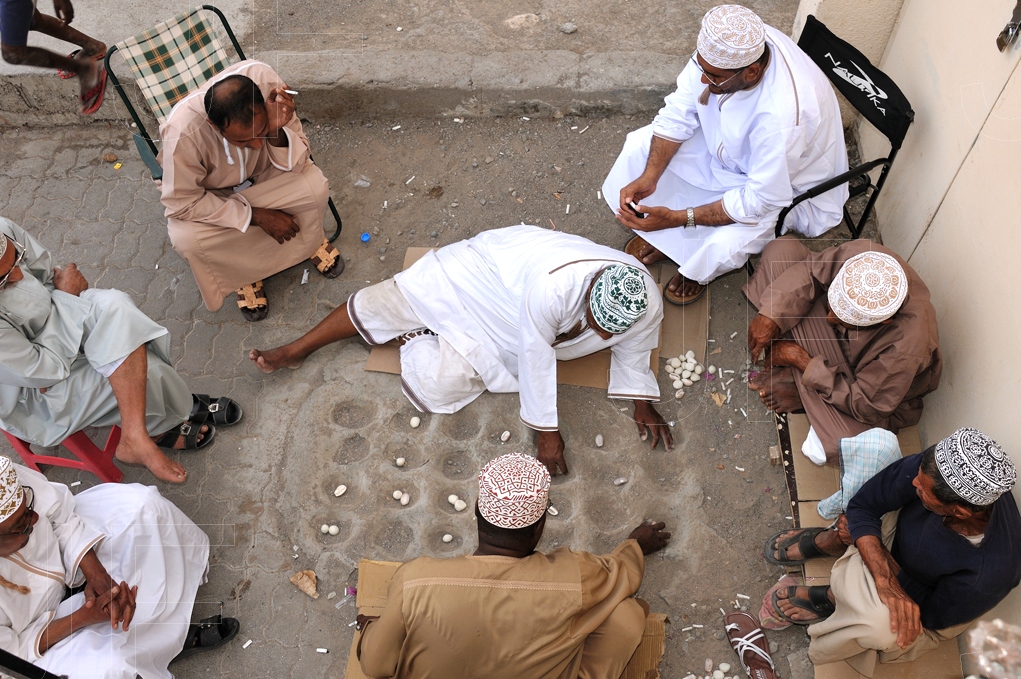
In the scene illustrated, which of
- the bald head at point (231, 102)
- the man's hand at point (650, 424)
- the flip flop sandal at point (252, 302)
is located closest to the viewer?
the bald head at point (231, 102)

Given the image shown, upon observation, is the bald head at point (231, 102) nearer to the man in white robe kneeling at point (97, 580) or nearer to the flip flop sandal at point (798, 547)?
the man in white robe kneeling at point (97, 580)

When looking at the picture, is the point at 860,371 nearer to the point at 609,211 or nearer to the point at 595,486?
the point at 595,486

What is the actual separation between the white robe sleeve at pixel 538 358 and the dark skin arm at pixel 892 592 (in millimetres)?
1431

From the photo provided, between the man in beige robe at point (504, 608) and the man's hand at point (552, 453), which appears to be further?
the man's hand at point (552, 453)

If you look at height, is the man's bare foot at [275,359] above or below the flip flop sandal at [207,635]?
above

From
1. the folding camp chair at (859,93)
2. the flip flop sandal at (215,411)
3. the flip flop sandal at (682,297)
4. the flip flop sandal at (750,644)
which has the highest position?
the folding camp chair at (859,93)

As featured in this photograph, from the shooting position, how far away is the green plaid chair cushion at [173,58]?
Result: 4.18m

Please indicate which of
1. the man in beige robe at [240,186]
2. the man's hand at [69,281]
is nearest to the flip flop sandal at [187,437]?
the man in beige robe at [240,186]

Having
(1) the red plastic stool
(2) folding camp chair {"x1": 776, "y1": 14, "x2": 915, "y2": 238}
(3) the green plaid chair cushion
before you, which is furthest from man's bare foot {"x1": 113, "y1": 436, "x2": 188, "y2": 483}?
(2) folding camp chair {"x1": 776, "y1": 14, "x2": 915, "y2": 238}

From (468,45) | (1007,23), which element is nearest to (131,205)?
(468,45)

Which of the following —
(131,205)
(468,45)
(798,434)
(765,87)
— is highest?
(765,87)

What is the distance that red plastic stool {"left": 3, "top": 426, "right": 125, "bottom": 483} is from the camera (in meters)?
3.49

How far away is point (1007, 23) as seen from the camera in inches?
127

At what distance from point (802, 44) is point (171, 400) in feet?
12.3
